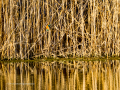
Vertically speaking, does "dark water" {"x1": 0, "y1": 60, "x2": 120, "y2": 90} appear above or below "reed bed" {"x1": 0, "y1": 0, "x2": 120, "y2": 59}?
below

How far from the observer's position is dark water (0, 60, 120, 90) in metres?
4.85

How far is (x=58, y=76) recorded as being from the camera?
230 inches

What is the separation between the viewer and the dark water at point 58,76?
4846 millimetres

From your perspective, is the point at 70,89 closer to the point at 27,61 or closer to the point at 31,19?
the point at 27,61

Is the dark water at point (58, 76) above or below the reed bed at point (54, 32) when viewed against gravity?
below

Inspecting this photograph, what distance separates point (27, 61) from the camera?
816 cm

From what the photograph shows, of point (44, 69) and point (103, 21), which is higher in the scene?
point (103, 21)

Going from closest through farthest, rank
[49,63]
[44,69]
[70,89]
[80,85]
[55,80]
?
1. [70,89]
2. [80,85]
3. [55,80]
4. [44,69]
5. [49,63]

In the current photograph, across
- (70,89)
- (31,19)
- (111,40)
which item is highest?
(31,19)

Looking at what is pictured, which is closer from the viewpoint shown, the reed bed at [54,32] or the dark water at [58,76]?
the dark water at [58,76]

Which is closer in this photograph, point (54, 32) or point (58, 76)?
point (58, 76)

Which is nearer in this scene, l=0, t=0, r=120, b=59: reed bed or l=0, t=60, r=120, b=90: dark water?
l=0, t=60, r=120, b=90: dark water

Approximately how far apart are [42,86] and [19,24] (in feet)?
11.8

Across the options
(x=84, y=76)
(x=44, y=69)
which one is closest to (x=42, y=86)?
(x=84, y=76)
